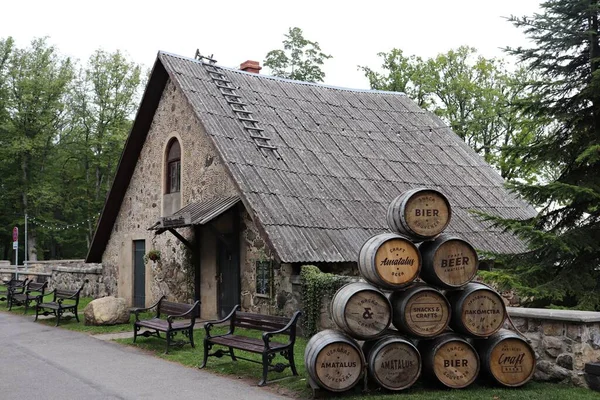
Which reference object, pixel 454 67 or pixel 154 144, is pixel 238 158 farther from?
pixel 454 67

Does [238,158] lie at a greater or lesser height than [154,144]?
lesser

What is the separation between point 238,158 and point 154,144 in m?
4.99

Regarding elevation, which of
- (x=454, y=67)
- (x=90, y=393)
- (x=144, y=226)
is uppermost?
(x=454, y=67)

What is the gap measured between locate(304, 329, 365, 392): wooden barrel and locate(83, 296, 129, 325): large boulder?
26.7ft

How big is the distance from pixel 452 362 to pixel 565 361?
138 centimetres

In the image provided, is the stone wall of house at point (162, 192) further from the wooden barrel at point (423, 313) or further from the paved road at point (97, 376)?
the wooden barrel at point (423, 313)

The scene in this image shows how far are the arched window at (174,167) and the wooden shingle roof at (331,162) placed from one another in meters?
1.77

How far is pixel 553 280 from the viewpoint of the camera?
9.36 m

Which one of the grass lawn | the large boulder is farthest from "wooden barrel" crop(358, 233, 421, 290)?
the large boulder

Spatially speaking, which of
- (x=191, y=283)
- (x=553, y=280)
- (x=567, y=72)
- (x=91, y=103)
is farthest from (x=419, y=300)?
(x=91, y=103)

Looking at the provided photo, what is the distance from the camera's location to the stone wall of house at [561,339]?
725cm

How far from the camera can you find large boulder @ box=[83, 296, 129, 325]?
1398 cm

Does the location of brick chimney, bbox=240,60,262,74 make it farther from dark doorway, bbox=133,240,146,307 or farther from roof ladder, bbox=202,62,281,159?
dark doorway, bbox=133,240,146,307

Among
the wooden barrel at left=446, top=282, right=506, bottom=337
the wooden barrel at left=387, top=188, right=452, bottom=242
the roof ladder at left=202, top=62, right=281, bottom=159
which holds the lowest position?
the wooden barrel at left=446, top=282, right=506, bottom=337
